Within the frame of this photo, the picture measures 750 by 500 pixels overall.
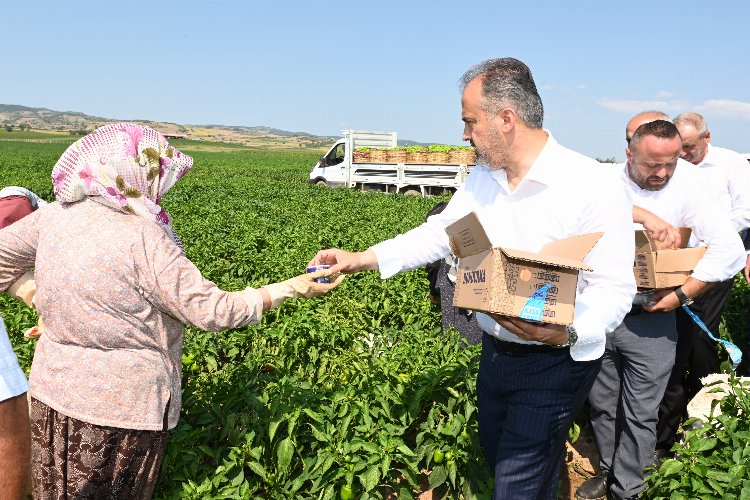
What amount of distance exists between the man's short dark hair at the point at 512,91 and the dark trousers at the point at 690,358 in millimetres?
2118

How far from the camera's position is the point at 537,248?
2.32 m

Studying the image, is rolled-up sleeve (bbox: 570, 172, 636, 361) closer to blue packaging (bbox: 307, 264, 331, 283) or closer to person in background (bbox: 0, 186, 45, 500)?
blue packaging (bbox: 307, 264, 331, 283)

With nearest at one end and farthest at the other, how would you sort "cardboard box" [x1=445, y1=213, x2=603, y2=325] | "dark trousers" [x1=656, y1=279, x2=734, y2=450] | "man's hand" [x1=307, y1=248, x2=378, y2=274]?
"cardboard box" [x1=445, y1=213, x2=603, y2=325] → "man's hand" [x1=307, y1=248, x2=378, y2=274] → "dark trousers" [x1=656, y1=279, x2=734, y2=450]

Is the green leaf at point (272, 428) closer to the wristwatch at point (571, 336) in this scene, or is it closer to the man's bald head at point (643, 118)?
the wristwatch at point (571, 336)

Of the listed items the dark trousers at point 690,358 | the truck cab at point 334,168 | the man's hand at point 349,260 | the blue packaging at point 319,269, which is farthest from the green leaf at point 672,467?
the truck cab at point 334,168

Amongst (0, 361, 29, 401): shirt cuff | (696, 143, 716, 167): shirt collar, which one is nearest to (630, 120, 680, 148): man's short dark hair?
(696, 143, 716, 167): shirt collar

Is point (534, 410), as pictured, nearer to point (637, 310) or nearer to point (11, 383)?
point (637, 310)

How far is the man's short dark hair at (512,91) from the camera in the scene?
2.24 meters

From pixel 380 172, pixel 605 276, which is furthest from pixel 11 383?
pixel 380 172

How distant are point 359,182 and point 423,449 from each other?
766 inches

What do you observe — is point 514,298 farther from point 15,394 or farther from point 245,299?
point 15,394

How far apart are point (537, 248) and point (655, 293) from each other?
1.20 meters

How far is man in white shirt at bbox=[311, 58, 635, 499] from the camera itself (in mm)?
2189

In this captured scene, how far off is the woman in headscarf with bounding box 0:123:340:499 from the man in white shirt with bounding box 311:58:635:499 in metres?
1.11
